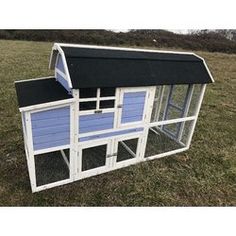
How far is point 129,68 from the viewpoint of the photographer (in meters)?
3.84

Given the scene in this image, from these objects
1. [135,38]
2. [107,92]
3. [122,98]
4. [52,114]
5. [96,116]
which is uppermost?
[107,92]

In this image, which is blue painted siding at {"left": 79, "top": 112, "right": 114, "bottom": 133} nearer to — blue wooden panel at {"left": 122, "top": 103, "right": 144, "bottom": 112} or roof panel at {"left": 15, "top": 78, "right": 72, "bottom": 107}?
blue wooden panel at {"left": 122, "top": 103, "right": 144, "bottom": 112}

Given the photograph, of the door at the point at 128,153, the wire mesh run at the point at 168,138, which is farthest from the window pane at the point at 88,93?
the wire mesh run at the point at 168,138

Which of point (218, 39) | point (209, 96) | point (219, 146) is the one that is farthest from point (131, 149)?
point (218, 39)

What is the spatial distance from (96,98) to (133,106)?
0.71 m

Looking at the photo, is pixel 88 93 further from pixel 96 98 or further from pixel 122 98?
pixel 122 98

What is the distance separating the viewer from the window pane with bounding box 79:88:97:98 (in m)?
3.46

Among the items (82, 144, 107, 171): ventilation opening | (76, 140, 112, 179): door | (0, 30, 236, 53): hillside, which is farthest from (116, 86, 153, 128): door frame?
(0, 30, 236, 53): hillside

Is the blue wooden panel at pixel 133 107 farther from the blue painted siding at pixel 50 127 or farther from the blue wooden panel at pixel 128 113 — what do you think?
the blue painted siding at pixel 50 127

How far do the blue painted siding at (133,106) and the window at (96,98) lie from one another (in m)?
0.24

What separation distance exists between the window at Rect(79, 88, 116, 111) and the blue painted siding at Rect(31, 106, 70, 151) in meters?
0.26

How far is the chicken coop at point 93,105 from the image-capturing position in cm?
338

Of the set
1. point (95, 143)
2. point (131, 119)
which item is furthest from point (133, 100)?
point (95, 143)

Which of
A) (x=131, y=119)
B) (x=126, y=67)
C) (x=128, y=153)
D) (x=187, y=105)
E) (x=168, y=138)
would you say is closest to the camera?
(x=126, y=67)
